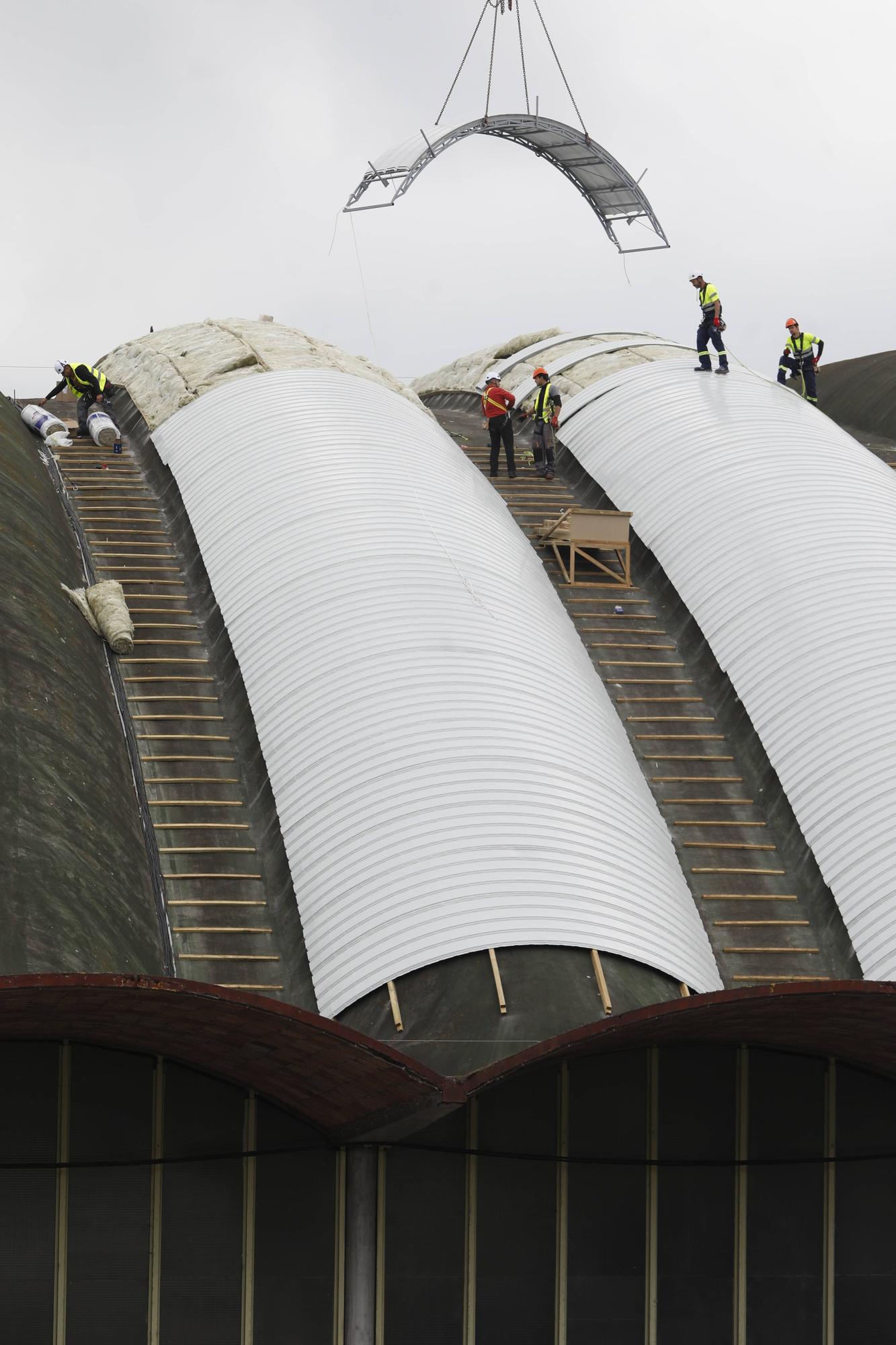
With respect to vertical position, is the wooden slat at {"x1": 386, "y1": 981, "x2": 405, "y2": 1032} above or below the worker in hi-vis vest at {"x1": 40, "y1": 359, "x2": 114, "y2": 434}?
below

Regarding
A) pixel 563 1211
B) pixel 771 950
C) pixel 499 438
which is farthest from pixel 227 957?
pixel 499 438

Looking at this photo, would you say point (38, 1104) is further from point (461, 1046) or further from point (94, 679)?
point (94, 679)

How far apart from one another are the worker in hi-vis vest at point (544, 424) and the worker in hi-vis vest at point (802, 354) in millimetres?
7018

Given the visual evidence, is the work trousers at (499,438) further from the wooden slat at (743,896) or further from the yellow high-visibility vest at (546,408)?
the wooden slat at (743,896)

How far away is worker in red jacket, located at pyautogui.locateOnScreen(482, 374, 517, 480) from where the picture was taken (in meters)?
36.7

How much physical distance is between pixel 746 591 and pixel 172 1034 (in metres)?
16.2

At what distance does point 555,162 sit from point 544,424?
67.2 feet

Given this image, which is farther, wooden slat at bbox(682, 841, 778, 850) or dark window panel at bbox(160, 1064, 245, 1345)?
wooden slat at bbox(682, 841, 778, 850)

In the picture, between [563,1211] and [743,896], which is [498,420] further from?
[563,1211]

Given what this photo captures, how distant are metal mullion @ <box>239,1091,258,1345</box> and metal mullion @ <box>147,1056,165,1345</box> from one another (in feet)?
3.31

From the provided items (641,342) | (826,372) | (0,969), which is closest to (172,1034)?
(0,969)

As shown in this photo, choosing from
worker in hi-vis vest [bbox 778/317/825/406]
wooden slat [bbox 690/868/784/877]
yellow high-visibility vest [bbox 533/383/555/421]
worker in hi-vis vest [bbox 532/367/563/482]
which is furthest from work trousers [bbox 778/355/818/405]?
wooden slat [bbox 690/868/784/877]

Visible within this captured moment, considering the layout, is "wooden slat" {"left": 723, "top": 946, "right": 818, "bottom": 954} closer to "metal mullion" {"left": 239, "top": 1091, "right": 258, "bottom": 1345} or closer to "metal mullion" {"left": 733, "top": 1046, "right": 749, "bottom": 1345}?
"metal mullion" {"left": 733, "top": 1046, "right": 749, "bottom": 1345}

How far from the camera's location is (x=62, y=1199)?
18656mm
